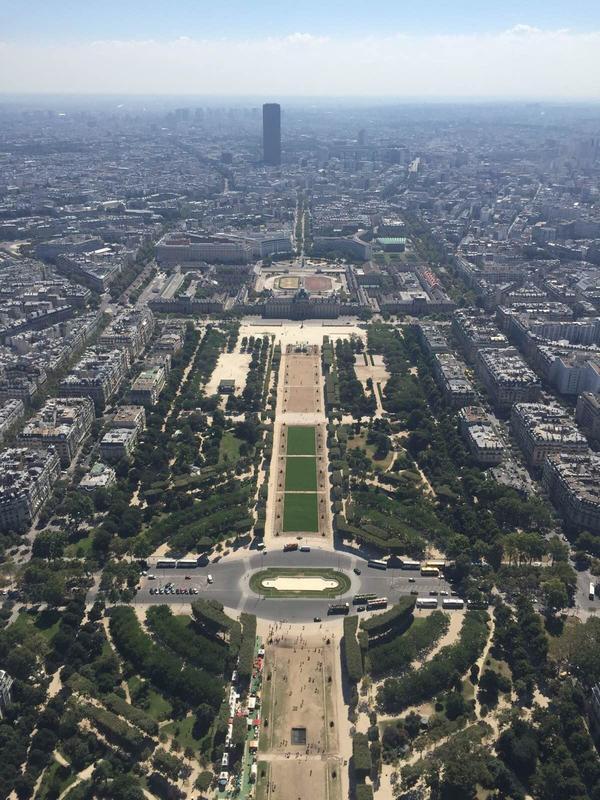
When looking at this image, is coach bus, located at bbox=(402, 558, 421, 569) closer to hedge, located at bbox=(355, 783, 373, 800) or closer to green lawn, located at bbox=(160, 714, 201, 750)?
hedge, located at bbox=(355, 783, 373, 800)

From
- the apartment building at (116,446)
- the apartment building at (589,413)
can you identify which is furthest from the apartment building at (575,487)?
the apartment building at (116,446)

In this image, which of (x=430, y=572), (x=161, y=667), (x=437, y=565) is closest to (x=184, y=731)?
(x=161, y=667)

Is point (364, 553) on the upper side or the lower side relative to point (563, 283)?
lower

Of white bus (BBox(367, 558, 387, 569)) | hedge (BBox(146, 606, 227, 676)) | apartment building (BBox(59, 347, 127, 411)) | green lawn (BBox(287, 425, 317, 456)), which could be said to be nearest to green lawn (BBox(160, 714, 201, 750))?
hedge (BBox(146, 606, 227, 676))

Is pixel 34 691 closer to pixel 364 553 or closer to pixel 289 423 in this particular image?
pixel 364 553

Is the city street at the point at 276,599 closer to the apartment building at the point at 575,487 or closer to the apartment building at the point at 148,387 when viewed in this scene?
the apartment building at the point at 575,487

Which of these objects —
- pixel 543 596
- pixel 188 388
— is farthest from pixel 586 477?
pixel 188 388

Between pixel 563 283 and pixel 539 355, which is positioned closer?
pixel 539 355
